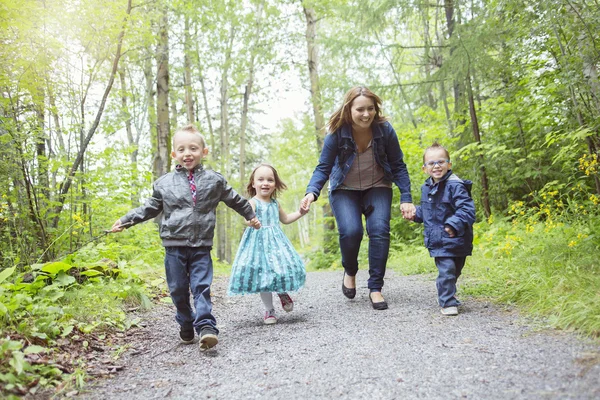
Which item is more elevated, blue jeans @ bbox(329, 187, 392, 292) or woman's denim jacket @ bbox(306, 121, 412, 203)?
woman's denim jacket @ bbox(306, 121, 412, 203)

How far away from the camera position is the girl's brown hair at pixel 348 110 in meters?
4.13

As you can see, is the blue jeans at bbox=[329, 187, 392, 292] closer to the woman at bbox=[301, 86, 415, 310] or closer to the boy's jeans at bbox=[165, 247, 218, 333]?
the woman at bbox=[301, 86, 415, 310]

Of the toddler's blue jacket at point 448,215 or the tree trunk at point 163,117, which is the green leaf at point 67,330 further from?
the tree trunk at point 163,117

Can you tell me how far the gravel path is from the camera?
6.64ft

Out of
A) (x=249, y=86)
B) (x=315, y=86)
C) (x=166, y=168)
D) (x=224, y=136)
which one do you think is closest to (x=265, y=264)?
(x=166, y=168)

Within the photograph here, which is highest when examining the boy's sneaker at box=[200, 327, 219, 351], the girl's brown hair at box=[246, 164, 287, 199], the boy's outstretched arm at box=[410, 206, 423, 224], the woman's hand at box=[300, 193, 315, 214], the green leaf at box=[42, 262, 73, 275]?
the girl's brown hair at box=[246, 164, 287, 199]

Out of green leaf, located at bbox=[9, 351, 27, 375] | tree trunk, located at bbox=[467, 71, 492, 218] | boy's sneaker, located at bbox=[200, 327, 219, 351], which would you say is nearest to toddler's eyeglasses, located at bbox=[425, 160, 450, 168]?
boy's sneaker, located at bbox=[200, 327, 219, 351]

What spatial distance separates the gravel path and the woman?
0.62 m

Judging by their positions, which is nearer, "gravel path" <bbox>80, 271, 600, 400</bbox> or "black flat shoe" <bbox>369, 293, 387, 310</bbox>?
"gravel path" <bbox>80, 271, 600, 400</bbox>

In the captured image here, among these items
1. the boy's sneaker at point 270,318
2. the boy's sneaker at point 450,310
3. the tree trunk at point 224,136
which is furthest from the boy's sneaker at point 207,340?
the tree trunk at point 224,136

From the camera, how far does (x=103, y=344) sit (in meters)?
3.25

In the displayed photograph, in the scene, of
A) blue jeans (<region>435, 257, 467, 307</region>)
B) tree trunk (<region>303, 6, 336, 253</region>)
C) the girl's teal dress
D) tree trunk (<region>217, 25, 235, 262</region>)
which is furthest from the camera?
tree trunk (<region>217, 25, 235, 262</region>)

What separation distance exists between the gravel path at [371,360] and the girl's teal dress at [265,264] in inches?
14.2

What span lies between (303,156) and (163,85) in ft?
32.1
